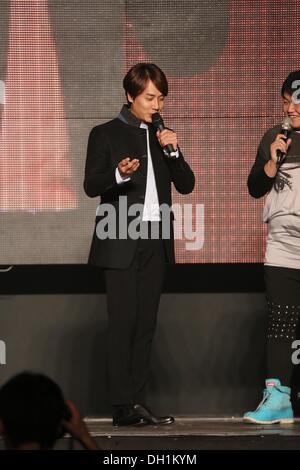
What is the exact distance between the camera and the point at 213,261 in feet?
14.6

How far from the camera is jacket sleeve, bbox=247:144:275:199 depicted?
3.90m

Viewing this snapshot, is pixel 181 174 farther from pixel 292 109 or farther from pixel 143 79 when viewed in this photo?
pixel 292 109

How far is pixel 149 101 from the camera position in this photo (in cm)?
386

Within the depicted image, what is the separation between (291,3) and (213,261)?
46.4 inches

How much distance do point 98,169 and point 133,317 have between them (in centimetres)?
58

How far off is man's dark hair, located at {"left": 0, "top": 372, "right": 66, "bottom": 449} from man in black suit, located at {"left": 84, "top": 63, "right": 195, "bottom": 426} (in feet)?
5.69

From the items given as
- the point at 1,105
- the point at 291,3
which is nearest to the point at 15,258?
the point at 1,105

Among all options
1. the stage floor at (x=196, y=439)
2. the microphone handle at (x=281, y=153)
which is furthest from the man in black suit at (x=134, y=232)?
the microphone handle at (x=281, y=153)

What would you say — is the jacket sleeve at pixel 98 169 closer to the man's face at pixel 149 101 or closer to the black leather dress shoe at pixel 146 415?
the man's face at pixel 149 101

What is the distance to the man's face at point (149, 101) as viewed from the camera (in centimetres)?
385

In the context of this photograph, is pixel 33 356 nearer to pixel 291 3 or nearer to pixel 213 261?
pixel 213 261

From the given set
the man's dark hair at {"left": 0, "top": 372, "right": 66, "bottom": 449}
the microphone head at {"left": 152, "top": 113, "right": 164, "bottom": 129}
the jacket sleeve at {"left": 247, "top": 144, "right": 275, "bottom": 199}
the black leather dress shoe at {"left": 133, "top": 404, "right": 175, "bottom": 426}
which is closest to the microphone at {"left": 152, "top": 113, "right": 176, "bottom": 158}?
the microphone head at {"left": 152, "top": 113, "right": 164, "bottom": 129}

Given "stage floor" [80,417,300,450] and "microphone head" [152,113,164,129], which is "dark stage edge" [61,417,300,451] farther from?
"microphone head" [152,113,164,129]

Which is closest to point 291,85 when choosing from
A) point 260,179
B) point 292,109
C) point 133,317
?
point 292,109
